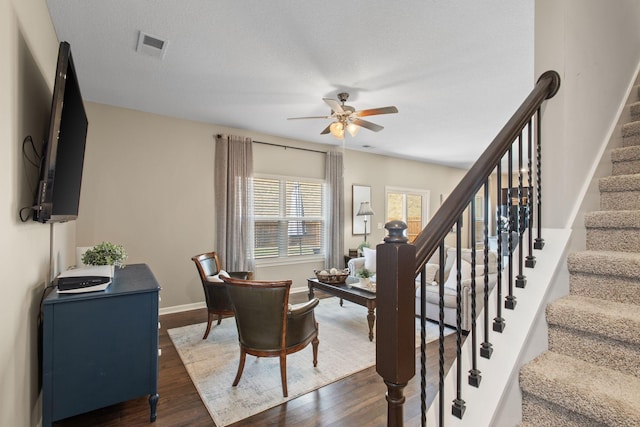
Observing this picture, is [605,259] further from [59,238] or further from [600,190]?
[59,238]

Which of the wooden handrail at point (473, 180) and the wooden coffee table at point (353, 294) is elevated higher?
the wooden handrail at point (473, 180)

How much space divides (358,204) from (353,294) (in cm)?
317

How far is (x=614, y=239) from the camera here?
1.52 meters

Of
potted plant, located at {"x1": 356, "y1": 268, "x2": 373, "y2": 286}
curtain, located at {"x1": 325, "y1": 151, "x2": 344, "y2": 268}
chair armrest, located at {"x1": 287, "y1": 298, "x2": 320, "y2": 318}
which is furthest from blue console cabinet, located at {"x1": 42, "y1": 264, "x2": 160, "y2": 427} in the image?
curtain, located at {"x1": 325, "y1": 151, "x2": 344, "y2": 268}

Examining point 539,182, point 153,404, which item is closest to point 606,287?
point 539,182

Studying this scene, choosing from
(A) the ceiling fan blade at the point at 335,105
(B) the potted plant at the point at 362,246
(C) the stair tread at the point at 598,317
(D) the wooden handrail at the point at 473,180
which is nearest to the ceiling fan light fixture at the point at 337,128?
(A) the ceiling fan blade at the point at 335,105

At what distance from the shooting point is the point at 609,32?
1.86m

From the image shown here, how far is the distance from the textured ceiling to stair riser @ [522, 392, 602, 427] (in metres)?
2.30

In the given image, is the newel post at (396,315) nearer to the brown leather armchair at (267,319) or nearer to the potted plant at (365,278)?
the brown leather armchair at (267,319)

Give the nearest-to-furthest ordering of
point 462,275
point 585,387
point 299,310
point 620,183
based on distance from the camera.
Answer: point 585,387 → point 620,183 → point 299,310 → point 462,275

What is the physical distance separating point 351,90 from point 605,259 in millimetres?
2805

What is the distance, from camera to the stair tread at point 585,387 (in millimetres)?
941

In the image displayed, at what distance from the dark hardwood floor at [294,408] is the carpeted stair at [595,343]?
3.96ft

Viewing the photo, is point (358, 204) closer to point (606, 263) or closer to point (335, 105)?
point (335, 105)
